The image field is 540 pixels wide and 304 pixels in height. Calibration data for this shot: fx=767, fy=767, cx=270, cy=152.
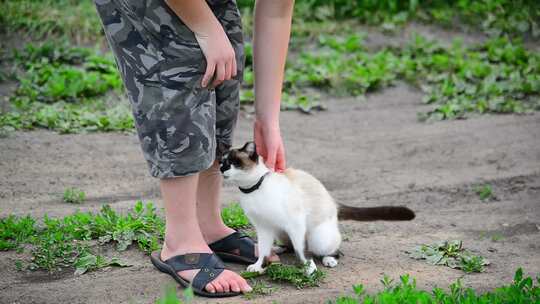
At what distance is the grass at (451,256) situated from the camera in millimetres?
3756

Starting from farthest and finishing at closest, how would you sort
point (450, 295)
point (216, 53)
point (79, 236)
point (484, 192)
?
point (484, 192) → point (79, 236) → point (450, 295) → point (216, 53)

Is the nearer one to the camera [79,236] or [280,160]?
[280,160]

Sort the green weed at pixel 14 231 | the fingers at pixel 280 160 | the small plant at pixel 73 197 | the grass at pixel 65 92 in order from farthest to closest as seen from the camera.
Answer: the grass at pixel 65 92 < the small plant at pixel 73 197 < the green weed at pixel 14 231 < the fingers at pixel 280 160

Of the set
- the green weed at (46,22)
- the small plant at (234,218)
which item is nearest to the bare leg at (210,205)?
the small plant at (234,218)

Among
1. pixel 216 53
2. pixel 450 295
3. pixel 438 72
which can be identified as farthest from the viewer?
pixel 438 72

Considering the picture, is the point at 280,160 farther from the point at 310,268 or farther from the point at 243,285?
the point at 243,285

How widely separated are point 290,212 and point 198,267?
488 millimetres

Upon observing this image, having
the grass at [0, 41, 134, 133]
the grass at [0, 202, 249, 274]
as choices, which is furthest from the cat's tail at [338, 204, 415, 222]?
the grass at [0, 41, 134, 133]

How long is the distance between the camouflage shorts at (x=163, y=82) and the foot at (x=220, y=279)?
39 centimetres

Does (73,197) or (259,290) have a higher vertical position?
(259,290)

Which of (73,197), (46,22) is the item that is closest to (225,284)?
(73,197)

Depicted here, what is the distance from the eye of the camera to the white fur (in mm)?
3502

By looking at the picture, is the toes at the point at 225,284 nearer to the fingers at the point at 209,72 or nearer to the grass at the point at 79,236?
the grass at the point at 79,236

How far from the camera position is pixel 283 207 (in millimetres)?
3506
